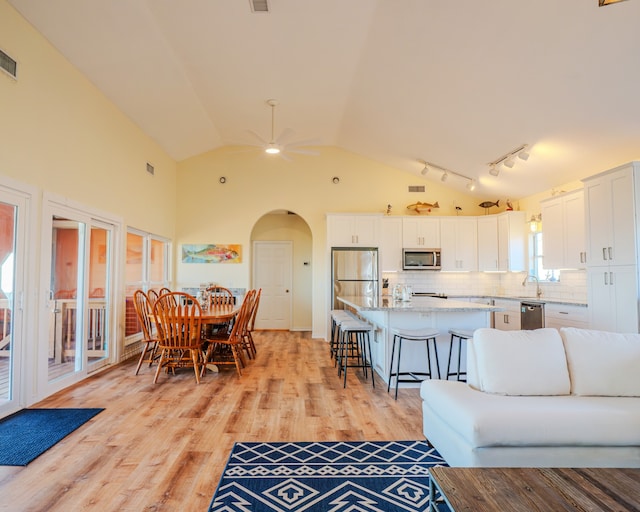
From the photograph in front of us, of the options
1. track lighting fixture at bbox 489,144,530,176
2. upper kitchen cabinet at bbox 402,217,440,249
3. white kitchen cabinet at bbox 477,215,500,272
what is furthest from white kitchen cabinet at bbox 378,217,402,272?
track lighting fixture at bbox 489,144,530,176

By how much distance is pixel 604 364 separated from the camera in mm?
2520

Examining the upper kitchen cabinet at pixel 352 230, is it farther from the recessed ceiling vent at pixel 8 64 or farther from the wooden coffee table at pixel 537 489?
the wooden coffee table at pixel 537 489

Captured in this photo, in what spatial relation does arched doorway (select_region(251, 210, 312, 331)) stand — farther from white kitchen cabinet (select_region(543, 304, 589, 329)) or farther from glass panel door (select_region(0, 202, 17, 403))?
glass panel door (select_region(0, 202, 17, 403))

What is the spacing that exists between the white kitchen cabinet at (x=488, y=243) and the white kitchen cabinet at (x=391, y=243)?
5.03ft

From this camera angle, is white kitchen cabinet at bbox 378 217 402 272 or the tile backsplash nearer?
white kitchen cabinet at bbox 378 217 402 272

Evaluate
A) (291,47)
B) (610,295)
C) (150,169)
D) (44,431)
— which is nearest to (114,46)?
(291,47)

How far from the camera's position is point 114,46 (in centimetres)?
408

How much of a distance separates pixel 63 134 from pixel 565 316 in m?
6.25

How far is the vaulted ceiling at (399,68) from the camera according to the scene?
3309mm

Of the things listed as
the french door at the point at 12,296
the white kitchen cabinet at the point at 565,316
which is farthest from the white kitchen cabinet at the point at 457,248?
the french door at the point at 12,296

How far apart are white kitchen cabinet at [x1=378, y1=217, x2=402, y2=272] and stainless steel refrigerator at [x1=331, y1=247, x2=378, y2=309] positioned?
0.36 m

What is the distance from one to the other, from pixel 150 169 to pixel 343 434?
17.4 feet

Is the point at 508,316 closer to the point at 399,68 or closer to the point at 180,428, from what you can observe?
the point at 399,68

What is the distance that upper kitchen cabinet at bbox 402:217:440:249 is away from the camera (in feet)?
24.3
